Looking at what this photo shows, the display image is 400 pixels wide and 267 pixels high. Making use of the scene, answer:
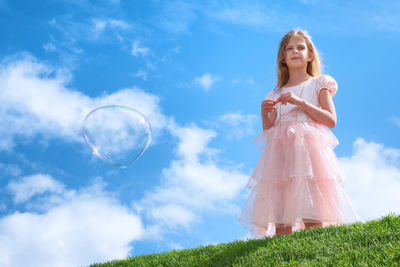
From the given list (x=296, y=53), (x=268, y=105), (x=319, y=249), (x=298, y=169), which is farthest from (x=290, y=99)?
(x=319, y=249)

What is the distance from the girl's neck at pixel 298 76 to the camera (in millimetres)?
5755

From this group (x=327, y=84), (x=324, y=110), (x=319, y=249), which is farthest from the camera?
(x=327, y=84)

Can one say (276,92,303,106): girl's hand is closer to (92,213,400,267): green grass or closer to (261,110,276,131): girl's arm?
(261,110,276,131): girl's arm

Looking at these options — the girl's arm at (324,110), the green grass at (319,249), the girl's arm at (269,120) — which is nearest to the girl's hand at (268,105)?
the girl's arm at (269,120)

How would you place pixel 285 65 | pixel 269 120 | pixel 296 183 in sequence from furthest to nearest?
1. pixel 285 65
2. pixel 269 120
3. pixel 296 183

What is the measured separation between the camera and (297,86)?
5613 millimetres

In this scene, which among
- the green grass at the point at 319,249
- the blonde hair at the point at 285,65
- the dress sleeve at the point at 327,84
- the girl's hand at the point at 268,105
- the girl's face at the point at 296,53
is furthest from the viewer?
the blonde hair at the point at 285,65

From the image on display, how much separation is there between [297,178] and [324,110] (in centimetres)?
84

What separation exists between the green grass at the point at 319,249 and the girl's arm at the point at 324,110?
113 centimetres

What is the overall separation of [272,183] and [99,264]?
97.2 inches

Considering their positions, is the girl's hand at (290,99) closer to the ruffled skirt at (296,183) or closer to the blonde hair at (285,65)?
the ruffled skirt at (296,183)

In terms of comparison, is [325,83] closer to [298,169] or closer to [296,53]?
[296,53]

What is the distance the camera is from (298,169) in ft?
16.6

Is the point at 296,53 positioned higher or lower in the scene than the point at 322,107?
higher
